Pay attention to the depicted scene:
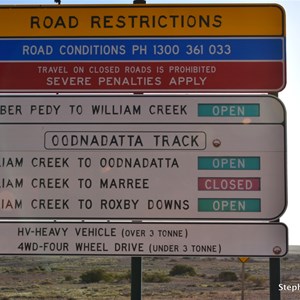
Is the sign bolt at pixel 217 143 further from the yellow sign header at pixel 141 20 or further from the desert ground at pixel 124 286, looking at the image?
the desert ground at pixel 124 286

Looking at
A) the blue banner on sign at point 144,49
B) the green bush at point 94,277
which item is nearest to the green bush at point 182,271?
the green bush at point 94,277

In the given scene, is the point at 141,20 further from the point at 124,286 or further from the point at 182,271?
the point at 182,271

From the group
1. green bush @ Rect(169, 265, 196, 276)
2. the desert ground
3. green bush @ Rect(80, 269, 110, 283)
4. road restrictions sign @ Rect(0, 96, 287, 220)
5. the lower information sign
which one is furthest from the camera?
green bush @ Rect(169, 265, 196, 276)

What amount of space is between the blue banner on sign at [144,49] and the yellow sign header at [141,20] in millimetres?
89

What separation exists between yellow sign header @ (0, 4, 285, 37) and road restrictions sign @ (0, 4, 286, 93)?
1 centimetres

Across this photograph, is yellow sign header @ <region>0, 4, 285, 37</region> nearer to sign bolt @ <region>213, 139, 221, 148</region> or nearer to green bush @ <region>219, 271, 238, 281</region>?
sign bolt @ <region>213, 139, 221, 148</region>

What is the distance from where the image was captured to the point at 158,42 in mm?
9109

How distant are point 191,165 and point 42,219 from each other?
6.38ft

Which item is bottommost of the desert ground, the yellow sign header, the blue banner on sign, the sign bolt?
the desert ground

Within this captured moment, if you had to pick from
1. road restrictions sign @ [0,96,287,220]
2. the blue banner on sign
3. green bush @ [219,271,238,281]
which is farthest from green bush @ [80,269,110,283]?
road restrictions sign @ [0,96,287,220]

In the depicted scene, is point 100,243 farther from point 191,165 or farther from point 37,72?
point 37,72

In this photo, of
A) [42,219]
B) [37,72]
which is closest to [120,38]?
[37,72]

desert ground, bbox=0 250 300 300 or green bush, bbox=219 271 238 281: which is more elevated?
green bush, bbox=219 271 238 281

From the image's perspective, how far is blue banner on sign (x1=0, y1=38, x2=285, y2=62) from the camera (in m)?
8.98
